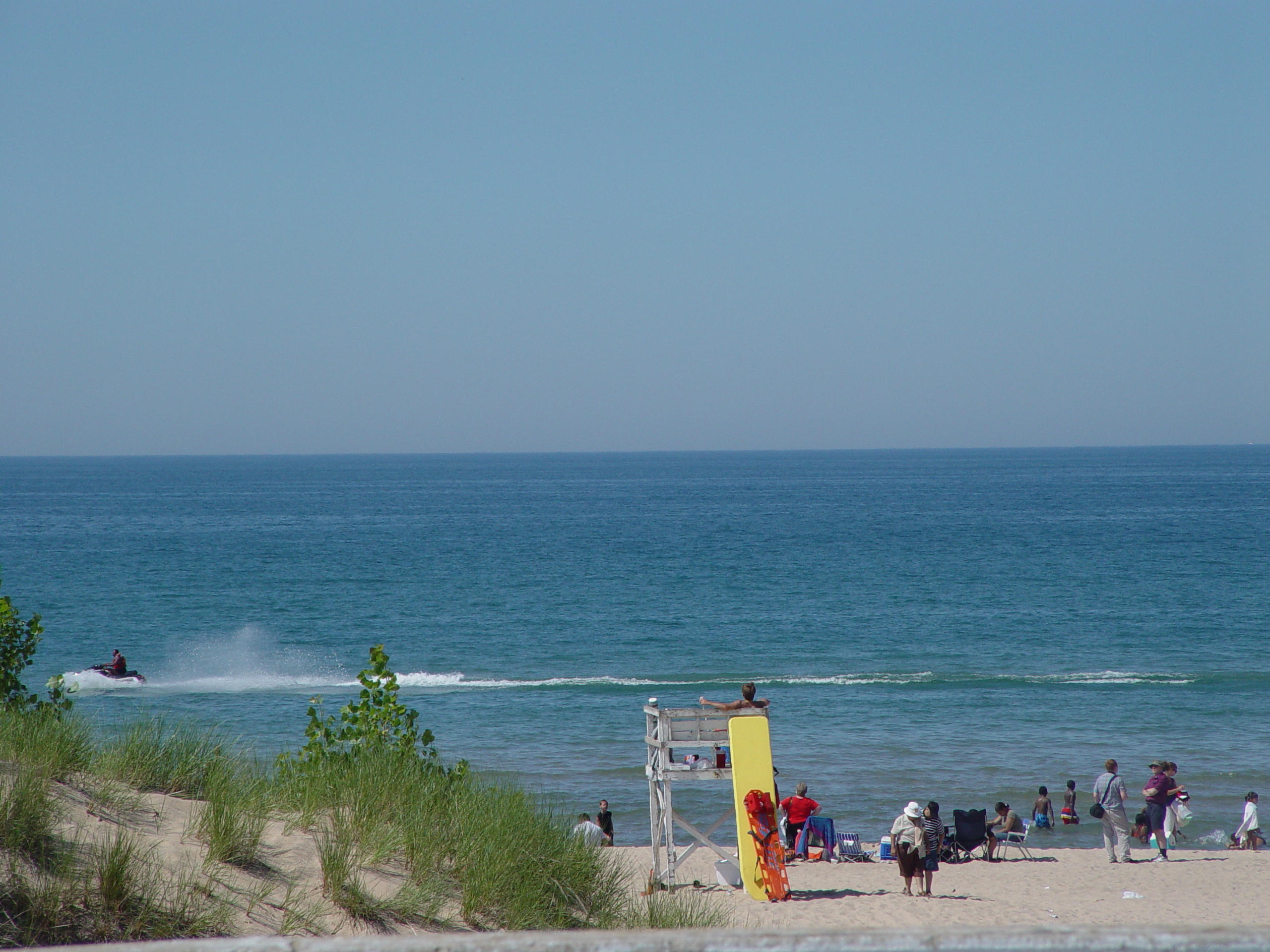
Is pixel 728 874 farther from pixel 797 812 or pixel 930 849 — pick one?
pixel 930 849

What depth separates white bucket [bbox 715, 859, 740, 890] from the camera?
573 inches

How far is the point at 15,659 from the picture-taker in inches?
364

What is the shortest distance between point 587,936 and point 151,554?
79.6m

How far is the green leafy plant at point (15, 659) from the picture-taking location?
883 centimetres

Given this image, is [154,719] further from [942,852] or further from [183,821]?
[942,852]

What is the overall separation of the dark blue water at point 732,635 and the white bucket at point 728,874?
505 centimetres

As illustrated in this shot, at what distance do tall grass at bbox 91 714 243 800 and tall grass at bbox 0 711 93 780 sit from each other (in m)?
0.18

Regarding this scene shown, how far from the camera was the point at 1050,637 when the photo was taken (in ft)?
142

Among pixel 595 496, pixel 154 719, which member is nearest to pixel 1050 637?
pixel 154 719

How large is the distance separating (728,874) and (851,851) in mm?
3718

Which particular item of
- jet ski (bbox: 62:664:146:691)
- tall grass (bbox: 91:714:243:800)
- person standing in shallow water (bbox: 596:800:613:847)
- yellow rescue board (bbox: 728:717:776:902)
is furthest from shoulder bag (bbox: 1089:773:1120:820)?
jet ski (bbox: 62:664:146:691)

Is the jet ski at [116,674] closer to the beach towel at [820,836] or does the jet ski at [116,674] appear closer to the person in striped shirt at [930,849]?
the beach towel at [820,836]

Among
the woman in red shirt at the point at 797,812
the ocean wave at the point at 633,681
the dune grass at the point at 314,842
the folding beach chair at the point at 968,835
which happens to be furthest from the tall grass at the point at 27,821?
the ocean wave at the point at 633,681

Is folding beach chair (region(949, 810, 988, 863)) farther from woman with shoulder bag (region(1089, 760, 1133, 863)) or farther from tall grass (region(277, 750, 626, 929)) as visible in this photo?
tall grass (region(277, 750, 626, 929))
